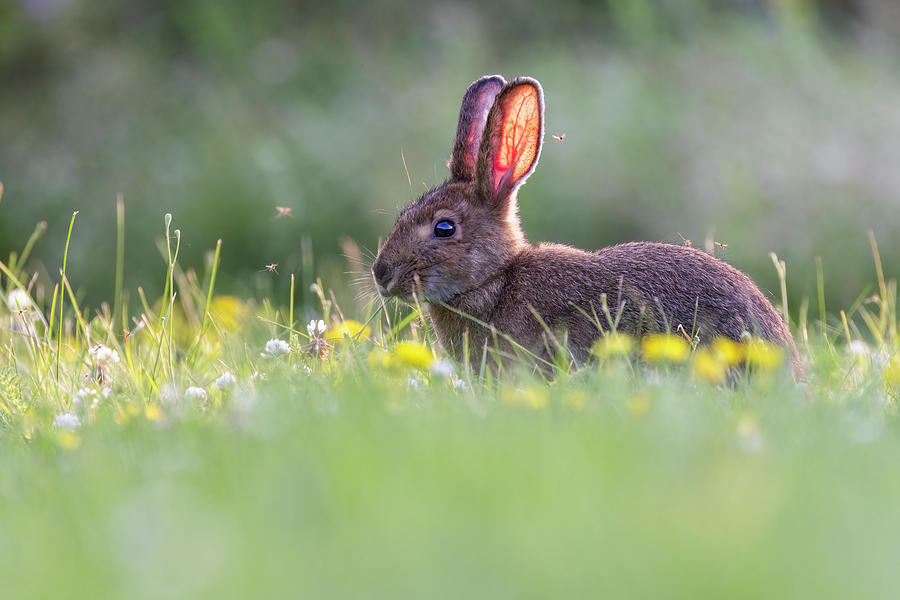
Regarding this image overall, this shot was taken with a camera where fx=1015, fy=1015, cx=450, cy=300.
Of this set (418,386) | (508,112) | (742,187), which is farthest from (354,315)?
(742,187)

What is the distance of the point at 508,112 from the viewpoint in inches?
209

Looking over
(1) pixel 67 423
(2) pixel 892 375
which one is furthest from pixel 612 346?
(1) pixel 67 423

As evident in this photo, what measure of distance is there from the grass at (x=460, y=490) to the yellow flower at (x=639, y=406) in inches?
0.6

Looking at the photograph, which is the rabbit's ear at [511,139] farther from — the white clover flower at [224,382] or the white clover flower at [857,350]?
the white clover flower at [224,382]

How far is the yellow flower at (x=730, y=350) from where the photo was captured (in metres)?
3.77

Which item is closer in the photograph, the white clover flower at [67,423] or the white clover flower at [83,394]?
the white clover flower at [67,423]

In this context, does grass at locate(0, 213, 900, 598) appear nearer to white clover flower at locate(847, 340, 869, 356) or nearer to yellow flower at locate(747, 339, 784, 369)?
yellow flower at locate(747, 339, 784, 369)

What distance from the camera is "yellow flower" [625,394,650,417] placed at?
3.04 m

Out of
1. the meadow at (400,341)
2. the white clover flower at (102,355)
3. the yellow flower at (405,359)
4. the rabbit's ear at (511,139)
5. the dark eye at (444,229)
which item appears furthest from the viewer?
the dark eye at (444,229)

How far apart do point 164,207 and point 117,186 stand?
114 centimetres

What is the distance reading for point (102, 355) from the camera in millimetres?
4570

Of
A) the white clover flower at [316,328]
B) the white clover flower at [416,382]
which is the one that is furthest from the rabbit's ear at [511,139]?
the white clover flower at [416,382]

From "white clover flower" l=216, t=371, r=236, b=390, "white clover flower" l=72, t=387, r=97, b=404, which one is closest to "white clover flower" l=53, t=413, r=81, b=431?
"white clover flower" l=72, t=387, r=97, b=404

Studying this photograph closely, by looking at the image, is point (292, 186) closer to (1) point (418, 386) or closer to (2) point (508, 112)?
(2) point (508, 112)
